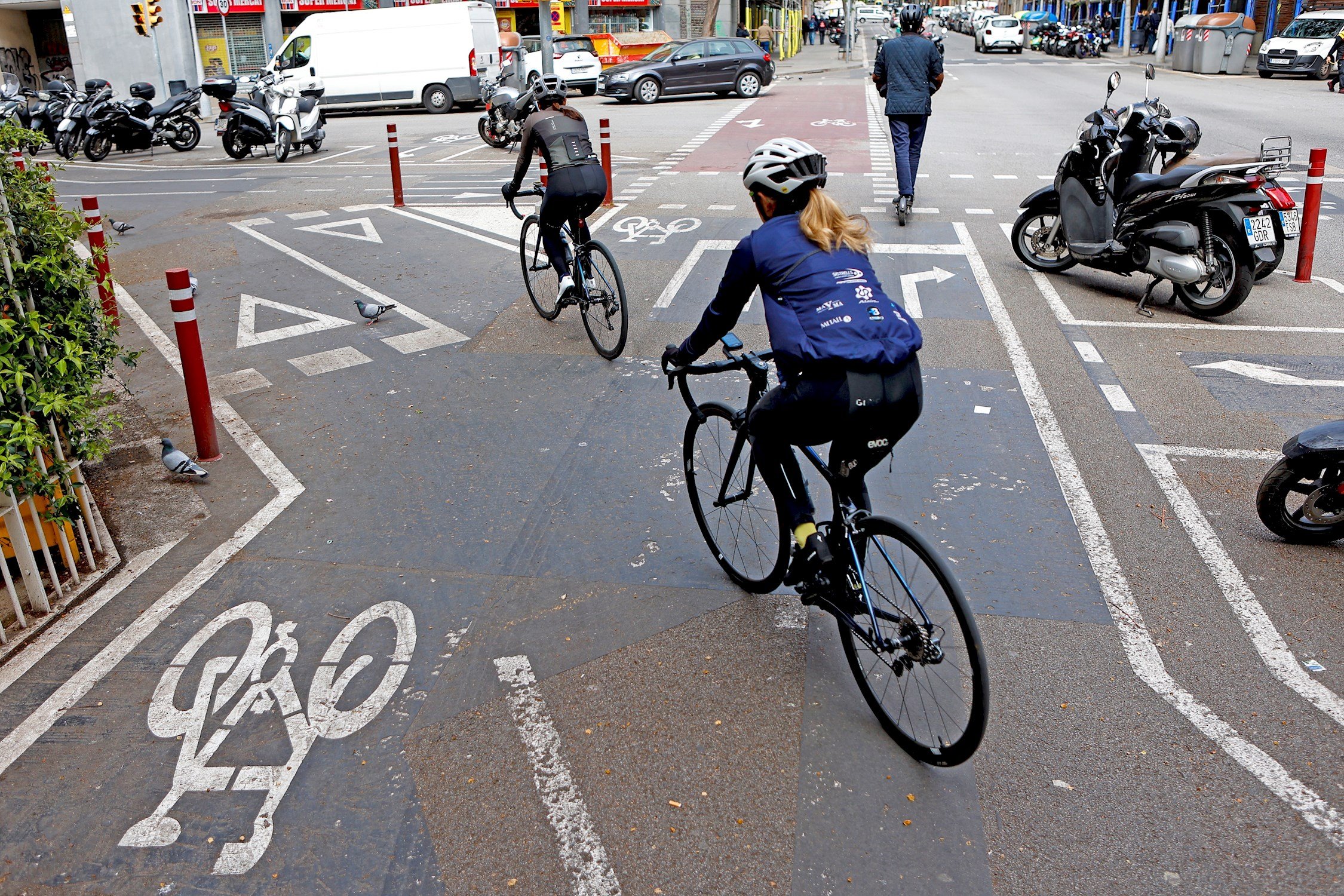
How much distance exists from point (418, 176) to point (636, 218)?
237 inches

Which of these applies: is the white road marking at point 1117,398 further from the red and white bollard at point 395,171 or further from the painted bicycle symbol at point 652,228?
the red and white bollard at point 395,171

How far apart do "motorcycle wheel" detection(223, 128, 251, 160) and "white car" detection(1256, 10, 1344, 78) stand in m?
29.8

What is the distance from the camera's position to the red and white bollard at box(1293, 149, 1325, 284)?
9.52m

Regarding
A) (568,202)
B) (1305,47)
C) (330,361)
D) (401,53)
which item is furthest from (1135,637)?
(1305,47)

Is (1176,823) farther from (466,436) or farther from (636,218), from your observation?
(636,218)

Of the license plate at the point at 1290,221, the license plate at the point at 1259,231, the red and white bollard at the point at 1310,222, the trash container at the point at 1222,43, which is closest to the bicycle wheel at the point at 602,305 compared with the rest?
the license plate at the point at 1259,231

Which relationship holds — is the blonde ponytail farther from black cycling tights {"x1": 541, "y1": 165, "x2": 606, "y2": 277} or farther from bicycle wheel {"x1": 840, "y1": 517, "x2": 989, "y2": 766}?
black cycling tights {"x1": 541, "y1": 165, "x2": 606, "y2": 277}

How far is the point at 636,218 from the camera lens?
42.4ft

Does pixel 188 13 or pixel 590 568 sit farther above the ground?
pixel 188 13

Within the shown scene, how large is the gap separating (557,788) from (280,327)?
6648 mm

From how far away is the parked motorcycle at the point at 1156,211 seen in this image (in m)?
8.14

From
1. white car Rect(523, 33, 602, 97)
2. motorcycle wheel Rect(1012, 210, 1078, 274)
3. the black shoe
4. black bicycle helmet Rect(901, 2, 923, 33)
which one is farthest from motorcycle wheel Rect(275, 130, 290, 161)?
the black shoe

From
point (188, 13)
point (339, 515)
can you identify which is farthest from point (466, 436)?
point (188, 13)

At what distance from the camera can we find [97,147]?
22.0 meters
